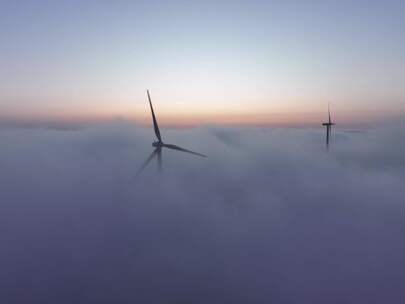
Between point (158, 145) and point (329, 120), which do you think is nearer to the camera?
point (158, 145)

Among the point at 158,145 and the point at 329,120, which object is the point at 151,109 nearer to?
the point at 158,145

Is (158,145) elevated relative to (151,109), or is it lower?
lower

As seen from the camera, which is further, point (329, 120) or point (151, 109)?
point (329, 120)

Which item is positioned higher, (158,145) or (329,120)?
(329,120)

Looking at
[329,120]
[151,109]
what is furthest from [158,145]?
[329,120]
